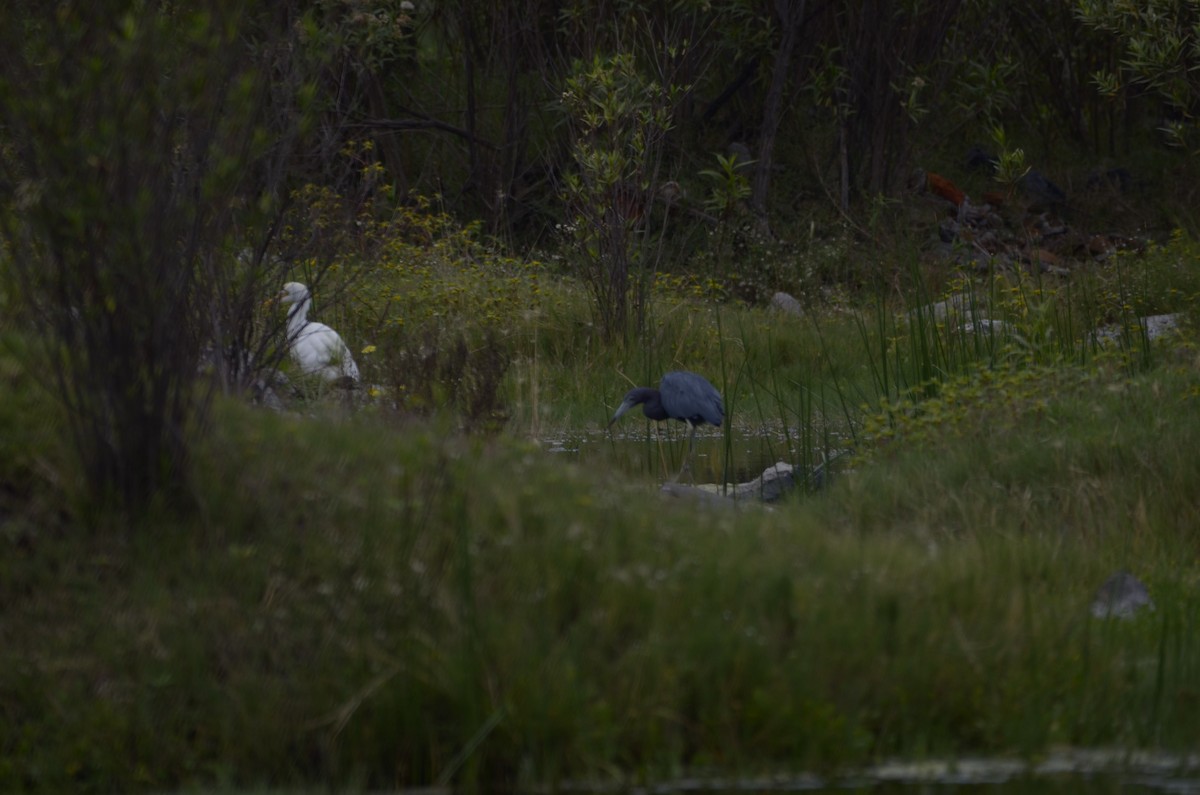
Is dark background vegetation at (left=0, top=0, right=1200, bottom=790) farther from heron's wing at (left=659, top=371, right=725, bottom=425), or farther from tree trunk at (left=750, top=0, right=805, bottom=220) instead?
tree trunk at (left=750, top=0, right=805, bottom=220)

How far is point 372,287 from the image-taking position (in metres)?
9.81

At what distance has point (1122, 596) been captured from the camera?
14.3 ft

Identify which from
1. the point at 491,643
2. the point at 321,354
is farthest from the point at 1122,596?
the point at 321,354

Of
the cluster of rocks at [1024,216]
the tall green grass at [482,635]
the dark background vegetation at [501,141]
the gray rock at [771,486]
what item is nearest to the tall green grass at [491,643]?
the tall green grass at [482,635]

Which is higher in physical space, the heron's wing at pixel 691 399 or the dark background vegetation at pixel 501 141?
the dark background vegetation at pixel 501 141

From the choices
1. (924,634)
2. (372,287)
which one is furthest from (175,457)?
(372,287)

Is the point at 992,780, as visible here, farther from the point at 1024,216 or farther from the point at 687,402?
the point at 1024,216

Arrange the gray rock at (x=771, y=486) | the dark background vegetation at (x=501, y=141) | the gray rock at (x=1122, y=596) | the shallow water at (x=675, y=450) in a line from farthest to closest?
the shallow water at (x=675, y=450)
the gray rock at (x=771, y=486)
the gray rock at (x=1122, y=596)
the dark background vegetation at (x=501, y=141)

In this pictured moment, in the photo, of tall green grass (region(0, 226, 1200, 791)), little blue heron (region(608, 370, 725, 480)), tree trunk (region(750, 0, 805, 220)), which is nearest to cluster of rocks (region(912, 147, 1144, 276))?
tree trunk (region(750, 0, 805, 220))

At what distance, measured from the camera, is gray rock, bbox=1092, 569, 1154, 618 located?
4270 millimetres

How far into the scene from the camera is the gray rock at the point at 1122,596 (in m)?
4.27

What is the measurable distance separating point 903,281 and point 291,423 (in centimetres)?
813

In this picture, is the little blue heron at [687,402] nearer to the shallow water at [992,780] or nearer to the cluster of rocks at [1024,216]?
the shallow water at [992,780]

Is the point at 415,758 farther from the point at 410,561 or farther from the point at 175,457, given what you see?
the point at 175,457
